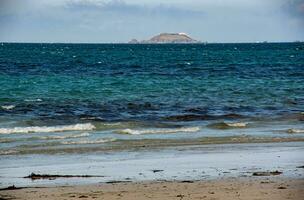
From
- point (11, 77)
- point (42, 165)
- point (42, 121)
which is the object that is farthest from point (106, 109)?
point (11, 77)

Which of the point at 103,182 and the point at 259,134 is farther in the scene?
the point at 259,134

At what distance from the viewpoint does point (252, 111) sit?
24.1 meters

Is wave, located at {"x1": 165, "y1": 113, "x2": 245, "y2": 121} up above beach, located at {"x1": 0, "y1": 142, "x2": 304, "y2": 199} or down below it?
below

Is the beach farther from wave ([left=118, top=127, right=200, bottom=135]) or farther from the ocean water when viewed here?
wave ([left=118, top=127, right=200, bottom=135])

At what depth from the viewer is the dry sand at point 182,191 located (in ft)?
31.4

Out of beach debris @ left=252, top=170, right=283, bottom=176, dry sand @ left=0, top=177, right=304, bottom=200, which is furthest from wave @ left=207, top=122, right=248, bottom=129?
dry sand @ left=0, top=177, right=304, bottom=200

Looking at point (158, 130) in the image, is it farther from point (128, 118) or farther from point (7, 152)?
point (7, 152)

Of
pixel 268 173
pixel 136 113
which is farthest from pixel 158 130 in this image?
pixel 268 173

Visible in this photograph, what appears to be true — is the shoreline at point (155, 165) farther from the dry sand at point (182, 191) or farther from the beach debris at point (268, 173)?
the dry sand at point (182, 191)

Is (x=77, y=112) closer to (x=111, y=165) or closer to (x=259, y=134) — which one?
(x=259, y=134)

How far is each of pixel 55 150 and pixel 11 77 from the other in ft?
88.0

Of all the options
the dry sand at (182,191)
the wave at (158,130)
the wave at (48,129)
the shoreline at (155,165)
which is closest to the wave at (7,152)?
the shoreline at (155,165)

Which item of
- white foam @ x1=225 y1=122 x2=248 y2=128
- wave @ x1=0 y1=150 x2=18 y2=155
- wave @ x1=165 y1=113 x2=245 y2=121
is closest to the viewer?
wave @ x1=0 y1=150 x2=18 y2=155

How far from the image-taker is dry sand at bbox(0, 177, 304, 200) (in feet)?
31.4
